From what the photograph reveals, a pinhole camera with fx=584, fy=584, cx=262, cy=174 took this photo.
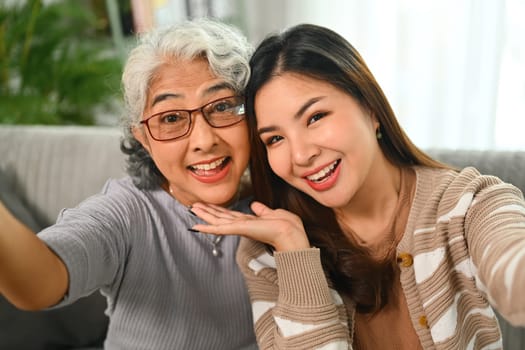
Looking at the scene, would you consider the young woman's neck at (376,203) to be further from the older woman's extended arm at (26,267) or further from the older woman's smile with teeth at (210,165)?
the older woman's extended arm at (26,267)

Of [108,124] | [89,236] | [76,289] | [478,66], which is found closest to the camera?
[76,289]

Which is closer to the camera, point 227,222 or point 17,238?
point 17,238

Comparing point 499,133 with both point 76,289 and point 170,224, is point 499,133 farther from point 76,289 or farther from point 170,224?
point 76,289

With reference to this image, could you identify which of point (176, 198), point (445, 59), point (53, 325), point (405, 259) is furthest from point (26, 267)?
point (445, 59)

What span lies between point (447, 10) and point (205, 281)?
6.22ft

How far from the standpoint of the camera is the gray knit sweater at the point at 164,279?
142 centimetres

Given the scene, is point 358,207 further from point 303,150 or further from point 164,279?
point 164,279

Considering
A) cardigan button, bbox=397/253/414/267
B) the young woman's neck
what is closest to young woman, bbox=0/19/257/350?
the young woman's neck

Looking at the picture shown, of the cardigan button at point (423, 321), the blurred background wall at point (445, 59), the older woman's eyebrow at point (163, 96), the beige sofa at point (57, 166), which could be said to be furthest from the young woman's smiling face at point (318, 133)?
the blurred background wall at point (445, 59)

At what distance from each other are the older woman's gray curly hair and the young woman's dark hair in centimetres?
5

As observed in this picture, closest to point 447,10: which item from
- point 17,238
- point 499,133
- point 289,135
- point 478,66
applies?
point 478,66

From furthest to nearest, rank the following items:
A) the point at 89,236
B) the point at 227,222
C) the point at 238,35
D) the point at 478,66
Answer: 1. the point at 478,66
2. the point at 238,35
3. the point at 227,222
4. the point at 89,236

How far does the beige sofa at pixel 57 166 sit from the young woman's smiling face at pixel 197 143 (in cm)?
74

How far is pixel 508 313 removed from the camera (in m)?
0.84
